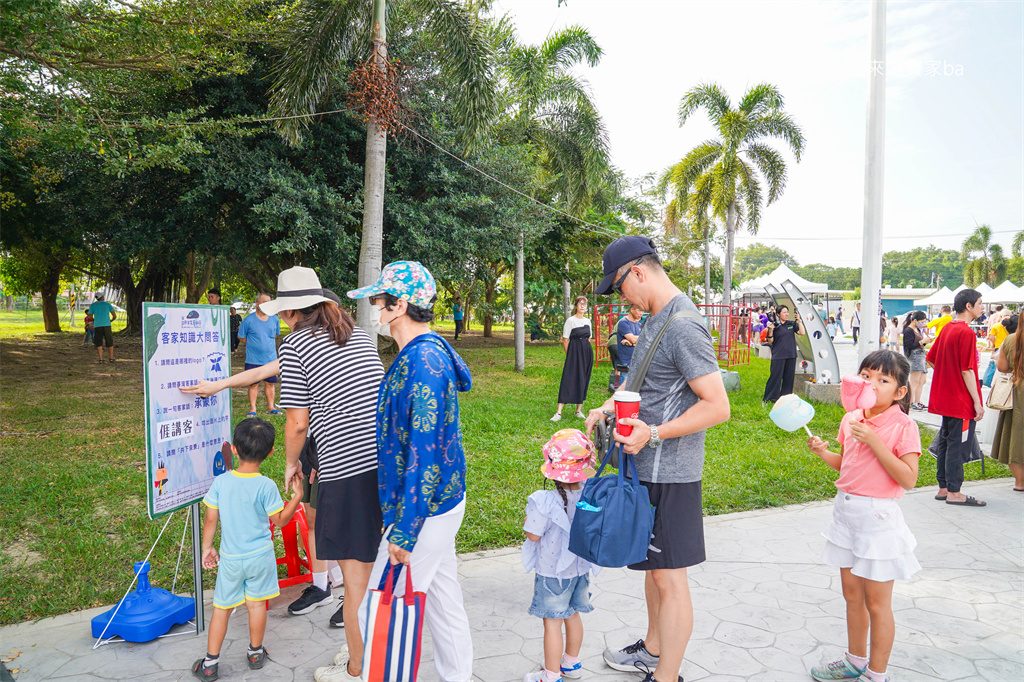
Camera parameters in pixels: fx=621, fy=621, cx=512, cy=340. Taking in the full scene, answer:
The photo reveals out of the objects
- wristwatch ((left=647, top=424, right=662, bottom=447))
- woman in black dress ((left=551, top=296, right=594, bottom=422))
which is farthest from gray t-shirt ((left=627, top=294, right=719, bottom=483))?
woman in black dress ((left=551, top=296, right=594, bottom=422))

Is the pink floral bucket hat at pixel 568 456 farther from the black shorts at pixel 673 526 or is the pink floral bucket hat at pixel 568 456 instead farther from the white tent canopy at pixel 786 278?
the white tent canopy at pixel 786 278

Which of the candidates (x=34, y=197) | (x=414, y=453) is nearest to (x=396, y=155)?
(x=34, y=197)

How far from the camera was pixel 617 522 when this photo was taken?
8.01ft

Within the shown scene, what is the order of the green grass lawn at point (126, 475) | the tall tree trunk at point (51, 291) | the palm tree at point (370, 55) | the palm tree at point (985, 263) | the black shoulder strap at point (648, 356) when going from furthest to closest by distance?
the palm tree at point (985, 263) → the tall tree trunk at point (51, 291) → the palm tree at point (370, 55) → the green grass lawn at point (126, 475) → the black shoulder strap at point (648, 356)

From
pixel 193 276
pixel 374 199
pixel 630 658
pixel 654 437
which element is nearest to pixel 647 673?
pixel 630 658

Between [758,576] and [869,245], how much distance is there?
11.0 ft

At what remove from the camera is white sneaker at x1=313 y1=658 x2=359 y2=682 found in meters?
2.87

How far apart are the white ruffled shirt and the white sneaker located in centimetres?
100

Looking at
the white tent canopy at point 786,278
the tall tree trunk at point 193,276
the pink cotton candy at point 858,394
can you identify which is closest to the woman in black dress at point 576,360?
the pink cotton candy at point 858,394

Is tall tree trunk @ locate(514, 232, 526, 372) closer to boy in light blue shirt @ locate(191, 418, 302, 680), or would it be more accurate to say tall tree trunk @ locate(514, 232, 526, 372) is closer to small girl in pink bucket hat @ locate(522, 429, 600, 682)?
boy in light blue shirt @ locate(191, 418, 302, 680)

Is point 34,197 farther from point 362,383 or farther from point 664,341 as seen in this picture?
point 664,341

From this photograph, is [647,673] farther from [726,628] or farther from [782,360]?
[782,360]

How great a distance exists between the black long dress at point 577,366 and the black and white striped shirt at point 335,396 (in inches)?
254

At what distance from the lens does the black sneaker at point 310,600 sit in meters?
3.59
